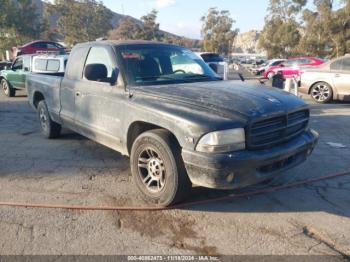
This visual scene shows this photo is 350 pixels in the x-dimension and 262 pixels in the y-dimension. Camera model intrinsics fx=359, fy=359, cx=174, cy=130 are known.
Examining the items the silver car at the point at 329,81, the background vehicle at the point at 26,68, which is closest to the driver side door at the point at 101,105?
the background vehicle at the point at 26,68

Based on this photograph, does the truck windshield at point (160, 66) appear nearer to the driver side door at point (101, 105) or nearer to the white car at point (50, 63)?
the driver side door at point (101, 105)

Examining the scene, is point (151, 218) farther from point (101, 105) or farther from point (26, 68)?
point (26, 68)

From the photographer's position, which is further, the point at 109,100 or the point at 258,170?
the point at 109,100

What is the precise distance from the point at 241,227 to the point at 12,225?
2.33 metres

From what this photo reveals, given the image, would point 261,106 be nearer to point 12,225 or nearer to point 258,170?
point 258,170

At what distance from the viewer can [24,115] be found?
379 inches

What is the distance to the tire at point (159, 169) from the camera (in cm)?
369

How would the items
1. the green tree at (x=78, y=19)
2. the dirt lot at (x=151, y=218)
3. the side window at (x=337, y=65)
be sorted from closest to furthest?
the dirt lot at (x=151, y=218) < the side window at (x=337, y=65) < the green tree at (x=78, y=19)

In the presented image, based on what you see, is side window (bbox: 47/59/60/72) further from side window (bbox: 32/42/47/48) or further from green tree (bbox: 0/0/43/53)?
green tree (bbox: 0/0/43/53)

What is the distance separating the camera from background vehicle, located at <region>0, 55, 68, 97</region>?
10.8 metres

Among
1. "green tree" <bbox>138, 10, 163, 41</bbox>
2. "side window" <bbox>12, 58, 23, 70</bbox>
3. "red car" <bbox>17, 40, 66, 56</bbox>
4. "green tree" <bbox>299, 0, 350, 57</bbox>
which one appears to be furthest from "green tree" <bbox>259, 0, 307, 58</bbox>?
"side window" <bbox>12, 58, 23, 70</bbox>

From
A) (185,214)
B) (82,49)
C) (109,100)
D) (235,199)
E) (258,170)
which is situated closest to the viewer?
(258,170)

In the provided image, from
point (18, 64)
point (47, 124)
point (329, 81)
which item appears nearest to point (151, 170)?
point (47, 124)

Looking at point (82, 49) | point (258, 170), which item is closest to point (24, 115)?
point (82, 49)
